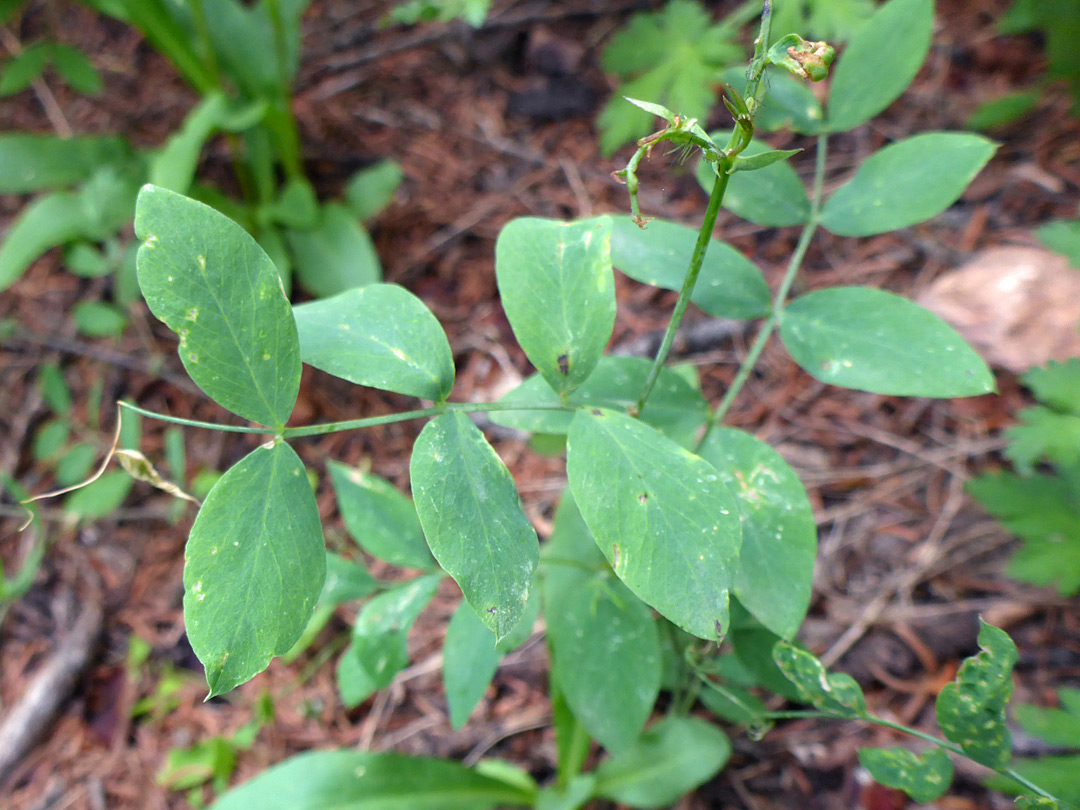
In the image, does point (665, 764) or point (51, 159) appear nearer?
point (665, 764)

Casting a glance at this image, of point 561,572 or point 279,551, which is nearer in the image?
point 279,551

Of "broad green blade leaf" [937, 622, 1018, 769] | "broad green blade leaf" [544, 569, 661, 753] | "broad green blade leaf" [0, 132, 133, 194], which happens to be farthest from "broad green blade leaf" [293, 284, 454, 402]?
"broad green blade leaf" [0, 132, 133, 194]

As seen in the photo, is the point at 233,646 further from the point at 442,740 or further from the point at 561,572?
the point at 442,740

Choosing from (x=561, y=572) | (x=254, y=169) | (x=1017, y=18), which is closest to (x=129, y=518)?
(x=254, y=169)

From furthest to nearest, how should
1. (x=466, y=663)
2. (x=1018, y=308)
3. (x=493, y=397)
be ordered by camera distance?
(x=493, y=397), (x=1018, y=308), (x=466, y=663)

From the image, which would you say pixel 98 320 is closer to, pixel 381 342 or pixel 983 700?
pixel 381 342

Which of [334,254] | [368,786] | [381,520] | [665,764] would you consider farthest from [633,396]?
[334,254]

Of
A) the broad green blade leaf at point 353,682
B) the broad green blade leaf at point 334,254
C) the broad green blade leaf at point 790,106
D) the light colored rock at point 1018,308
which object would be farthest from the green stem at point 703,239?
the broad green blade leaf at point 334,254
